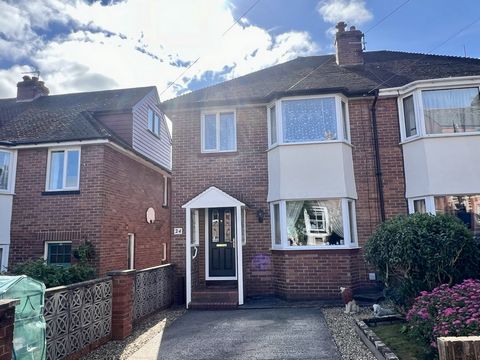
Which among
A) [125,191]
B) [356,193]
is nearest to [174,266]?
[125,191]

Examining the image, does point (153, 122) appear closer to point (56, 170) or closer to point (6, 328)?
point (56, 170)

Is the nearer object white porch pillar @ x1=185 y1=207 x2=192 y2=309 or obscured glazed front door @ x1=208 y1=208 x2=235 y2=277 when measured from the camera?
white porch pillar @ x1=185 y1=207 x2=192 y2=309

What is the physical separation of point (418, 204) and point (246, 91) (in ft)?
21.6

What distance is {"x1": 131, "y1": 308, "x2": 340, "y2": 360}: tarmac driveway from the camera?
5508 millimetres

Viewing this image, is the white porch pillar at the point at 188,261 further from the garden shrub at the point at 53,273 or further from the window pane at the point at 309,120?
the window pane at the point at 309,120

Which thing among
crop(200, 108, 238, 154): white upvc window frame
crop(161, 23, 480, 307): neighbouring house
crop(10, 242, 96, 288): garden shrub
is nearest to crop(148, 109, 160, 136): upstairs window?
crop(161, 23, 480, 307): neighbouring house

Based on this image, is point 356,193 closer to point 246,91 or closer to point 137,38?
point 246,91

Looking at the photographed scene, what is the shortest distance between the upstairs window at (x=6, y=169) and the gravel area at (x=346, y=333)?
1056 centimetres

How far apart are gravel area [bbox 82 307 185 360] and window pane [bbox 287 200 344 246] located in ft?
12.7

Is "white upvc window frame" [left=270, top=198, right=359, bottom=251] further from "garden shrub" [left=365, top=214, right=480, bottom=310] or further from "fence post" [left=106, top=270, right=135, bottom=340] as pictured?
"fence post" [left=106, top=270, right=135, bottom=340]

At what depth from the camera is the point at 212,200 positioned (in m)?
9.68

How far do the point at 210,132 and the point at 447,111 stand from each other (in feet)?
23.8

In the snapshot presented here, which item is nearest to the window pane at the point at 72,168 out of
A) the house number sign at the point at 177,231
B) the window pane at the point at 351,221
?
the house number sign at the point at 177,231

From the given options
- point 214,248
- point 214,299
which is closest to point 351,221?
point 214,248
